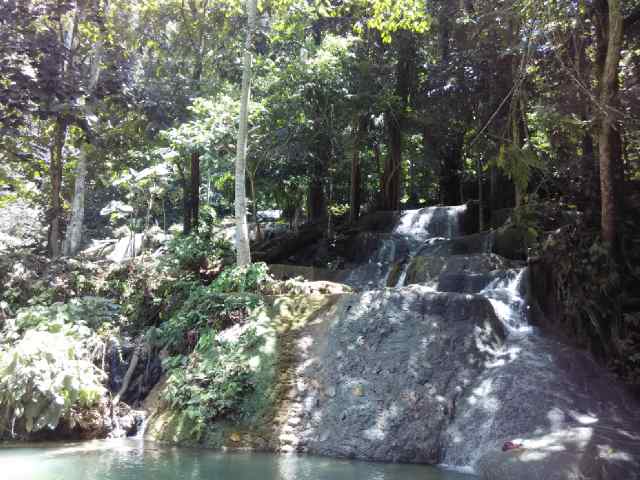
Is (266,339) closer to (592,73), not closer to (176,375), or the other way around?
(176,375)

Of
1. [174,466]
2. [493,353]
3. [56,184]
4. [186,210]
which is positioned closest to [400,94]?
[186,210]

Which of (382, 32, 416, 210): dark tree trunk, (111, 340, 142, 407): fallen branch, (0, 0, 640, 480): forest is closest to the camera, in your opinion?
(0, 0, 640, 480): forest

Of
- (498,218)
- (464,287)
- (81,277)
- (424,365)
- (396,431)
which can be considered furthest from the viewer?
(498,218)

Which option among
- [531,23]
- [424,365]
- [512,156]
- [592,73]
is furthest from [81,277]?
[592,73]

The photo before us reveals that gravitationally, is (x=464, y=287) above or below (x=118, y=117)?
below

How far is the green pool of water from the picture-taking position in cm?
596

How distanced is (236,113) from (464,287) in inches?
276

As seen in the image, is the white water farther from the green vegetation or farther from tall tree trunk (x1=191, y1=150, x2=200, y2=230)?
the green vegetation

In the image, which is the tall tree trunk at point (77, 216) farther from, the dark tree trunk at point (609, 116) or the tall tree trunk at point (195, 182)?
the dark tree trunk at point (609, 116)

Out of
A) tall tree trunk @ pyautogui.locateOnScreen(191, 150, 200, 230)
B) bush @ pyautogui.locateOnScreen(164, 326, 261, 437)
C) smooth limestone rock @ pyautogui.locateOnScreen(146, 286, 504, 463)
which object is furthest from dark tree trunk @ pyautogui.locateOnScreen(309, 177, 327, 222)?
bush @ pyautogui.locateOnScreen(164, 326, 261, 437)

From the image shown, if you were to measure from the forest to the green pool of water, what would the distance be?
5.5 inches

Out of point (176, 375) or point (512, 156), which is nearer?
point (176, 375)

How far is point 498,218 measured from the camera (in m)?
15.7

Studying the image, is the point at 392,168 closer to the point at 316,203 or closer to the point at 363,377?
the point at 316,203
